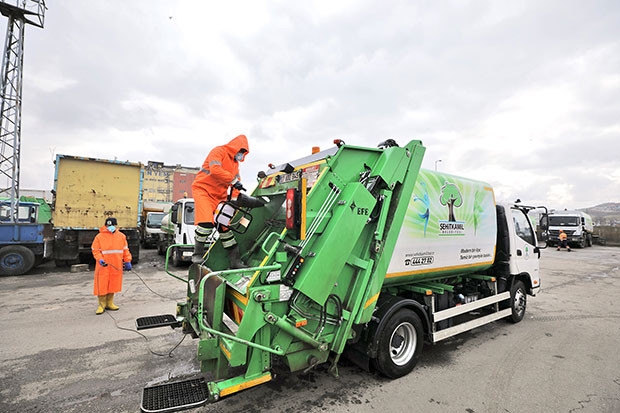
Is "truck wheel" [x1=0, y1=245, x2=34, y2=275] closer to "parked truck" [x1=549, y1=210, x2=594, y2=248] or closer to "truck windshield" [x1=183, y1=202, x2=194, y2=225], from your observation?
"truck windshield" [x1=183, y1=202, x2=194, y2=225]


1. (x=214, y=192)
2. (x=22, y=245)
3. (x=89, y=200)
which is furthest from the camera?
(x=89, y=200)

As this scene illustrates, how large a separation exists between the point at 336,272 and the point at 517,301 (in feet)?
14.3

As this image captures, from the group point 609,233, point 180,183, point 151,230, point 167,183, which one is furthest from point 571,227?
point 167,183

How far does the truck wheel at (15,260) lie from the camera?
8.84m

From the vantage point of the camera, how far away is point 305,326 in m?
2.64

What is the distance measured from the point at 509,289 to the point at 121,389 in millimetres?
5677

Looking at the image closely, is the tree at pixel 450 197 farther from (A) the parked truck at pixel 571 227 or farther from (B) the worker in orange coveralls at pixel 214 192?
(A) the parked truck at pixel 571 227

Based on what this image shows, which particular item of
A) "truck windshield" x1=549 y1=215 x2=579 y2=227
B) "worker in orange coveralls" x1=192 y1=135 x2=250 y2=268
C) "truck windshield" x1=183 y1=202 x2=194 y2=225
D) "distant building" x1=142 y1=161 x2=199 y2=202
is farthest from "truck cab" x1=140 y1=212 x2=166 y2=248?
"distant building" x1=142 y1=161 x2=199 y2=202

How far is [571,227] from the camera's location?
21984mm

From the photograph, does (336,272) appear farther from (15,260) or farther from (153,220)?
(153,220)

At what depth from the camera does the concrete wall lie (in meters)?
27.5

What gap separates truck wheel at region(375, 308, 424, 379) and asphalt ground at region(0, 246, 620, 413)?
0.13 meters

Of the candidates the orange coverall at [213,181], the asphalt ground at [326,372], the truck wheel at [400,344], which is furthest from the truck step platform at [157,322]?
the truck wheel at [400,344]

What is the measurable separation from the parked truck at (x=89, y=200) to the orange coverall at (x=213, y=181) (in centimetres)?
827
